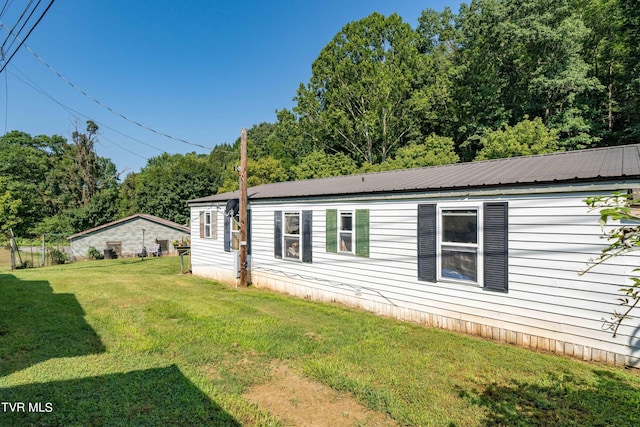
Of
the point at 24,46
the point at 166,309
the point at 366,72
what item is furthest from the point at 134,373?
the point at 366,72

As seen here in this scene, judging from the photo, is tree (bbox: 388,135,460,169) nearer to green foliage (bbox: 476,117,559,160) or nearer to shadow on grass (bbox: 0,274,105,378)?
green foliage (bbox: 476,117,559,160)

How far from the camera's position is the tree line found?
2050 centimetres

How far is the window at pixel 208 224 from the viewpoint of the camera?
13695 millimetres

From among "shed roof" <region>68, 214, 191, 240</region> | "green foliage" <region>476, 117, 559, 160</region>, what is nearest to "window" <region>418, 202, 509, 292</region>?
"green foliage" <region>476, 117, 559, 160</region>

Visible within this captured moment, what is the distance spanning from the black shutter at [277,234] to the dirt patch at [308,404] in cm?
608

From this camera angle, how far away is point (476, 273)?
648cm

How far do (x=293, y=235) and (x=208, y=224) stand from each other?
18.1 ft

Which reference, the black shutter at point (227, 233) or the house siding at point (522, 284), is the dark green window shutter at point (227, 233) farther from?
the house siding at point (522, 284)

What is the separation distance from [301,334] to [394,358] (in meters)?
1.91

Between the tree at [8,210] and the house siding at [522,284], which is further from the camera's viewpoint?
the tree at [8,210]

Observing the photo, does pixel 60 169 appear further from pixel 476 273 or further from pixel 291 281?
pixel 476 273

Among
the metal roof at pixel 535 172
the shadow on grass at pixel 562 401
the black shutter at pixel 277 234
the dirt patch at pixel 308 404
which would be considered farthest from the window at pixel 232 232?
the shadow on grass at pixel 562 401

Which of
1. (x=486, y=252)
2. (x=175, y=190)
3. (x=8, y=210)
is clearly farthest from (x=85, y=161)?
(x=486, y=252)

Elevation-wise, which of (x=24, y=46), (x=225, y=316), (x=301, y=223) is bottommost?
(x=225, y=316)
